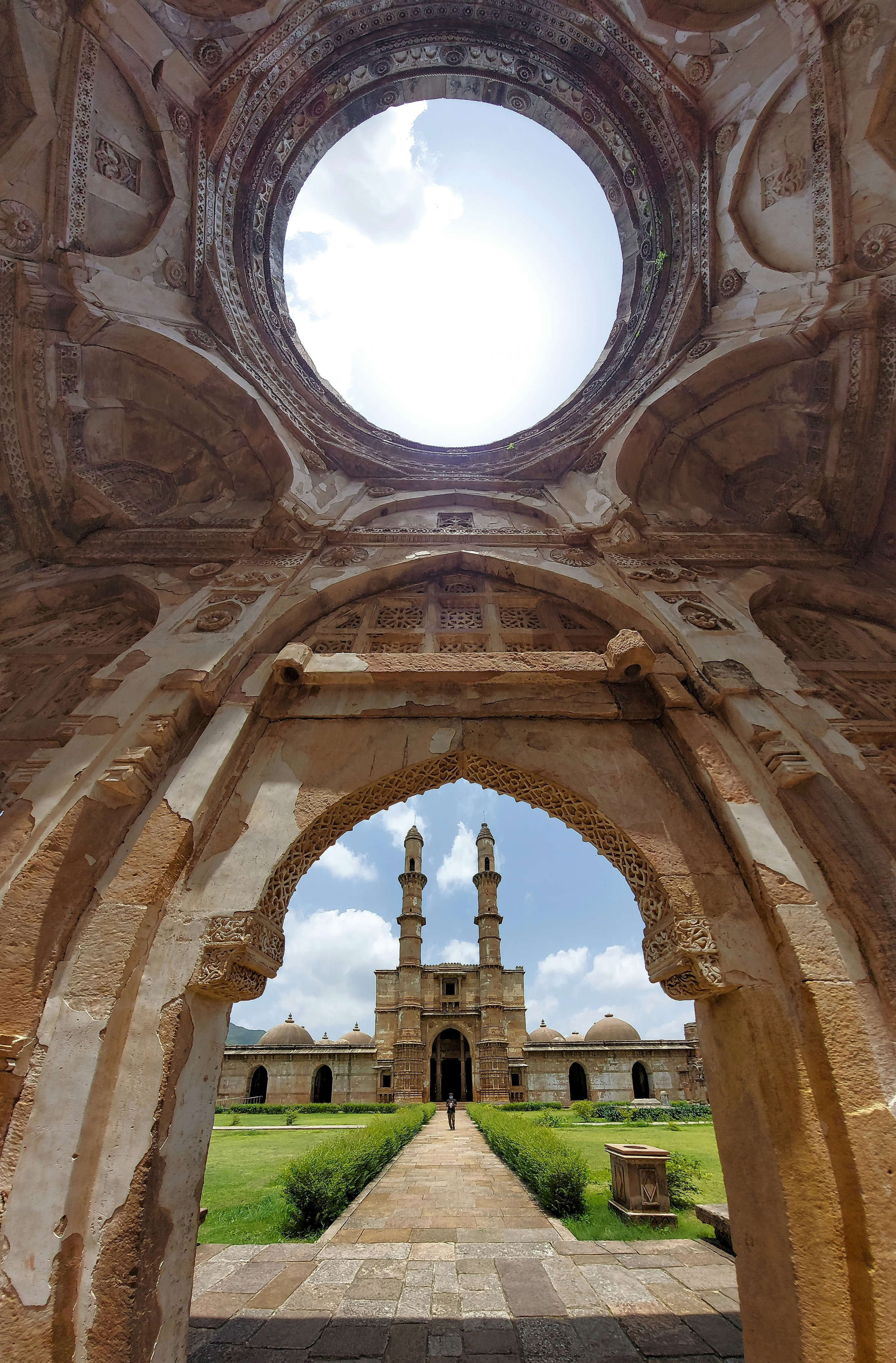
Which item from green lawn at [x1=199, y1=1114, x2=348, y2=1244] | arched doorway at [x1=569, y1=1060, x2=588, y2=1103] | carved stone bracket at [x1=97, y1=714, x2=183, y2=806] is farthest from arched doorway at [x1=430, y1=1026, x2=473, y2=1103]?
carved stone bracket at [x1=97, y1=714, x2=183, y2=806]

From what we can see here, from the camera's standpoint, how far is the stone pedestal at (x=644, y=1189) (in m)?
6.34

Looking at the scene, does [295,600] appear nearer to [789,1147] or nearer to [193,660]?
[193,660]

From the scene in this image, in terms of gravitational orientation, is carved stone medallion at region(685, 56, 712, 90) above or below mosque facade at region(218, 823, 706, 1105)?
above

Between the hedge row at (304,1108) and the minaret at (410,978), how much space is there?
4.36 ft

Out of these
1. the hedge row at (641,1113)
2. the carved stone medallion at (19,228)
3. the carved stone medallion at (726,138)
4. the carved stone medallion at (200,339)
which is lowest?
the hedge row at (641,1113)

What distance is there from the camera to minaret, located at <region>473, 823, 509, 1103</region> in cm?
2528

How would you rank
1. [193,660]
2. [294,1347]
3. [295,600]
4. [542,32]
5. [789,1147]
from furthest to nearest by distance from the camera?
[542,32]
[295,600]
[193,660]
[294,1347]
[789,1147]

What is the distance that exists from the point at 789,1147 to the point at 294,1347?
326 centimetres

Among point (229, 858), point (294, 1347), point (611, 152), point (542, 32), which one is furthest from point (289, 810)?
point (542, 32)

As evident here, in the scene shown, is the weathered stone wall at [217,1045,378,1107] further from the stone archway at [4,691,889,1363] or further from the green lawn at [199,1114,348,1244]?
the stone archway at [4,691,889,1363]

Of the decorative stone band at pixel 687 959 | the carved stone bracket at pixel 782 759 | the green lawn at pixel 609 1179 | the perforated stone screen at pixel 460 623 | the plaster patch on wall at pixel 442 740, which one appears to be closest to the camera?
the decorative stone band at pixel 687 959

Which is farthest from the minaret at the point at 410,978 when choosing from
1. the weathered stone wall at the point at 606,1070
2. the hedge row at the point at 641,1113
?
the hedge row at the point at 641,1113

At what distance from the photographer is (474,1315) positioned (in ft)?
13.3

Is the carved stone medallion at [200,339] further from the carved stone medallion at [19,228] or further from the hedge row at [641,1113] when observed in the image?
the hedge row at [641,1113]
